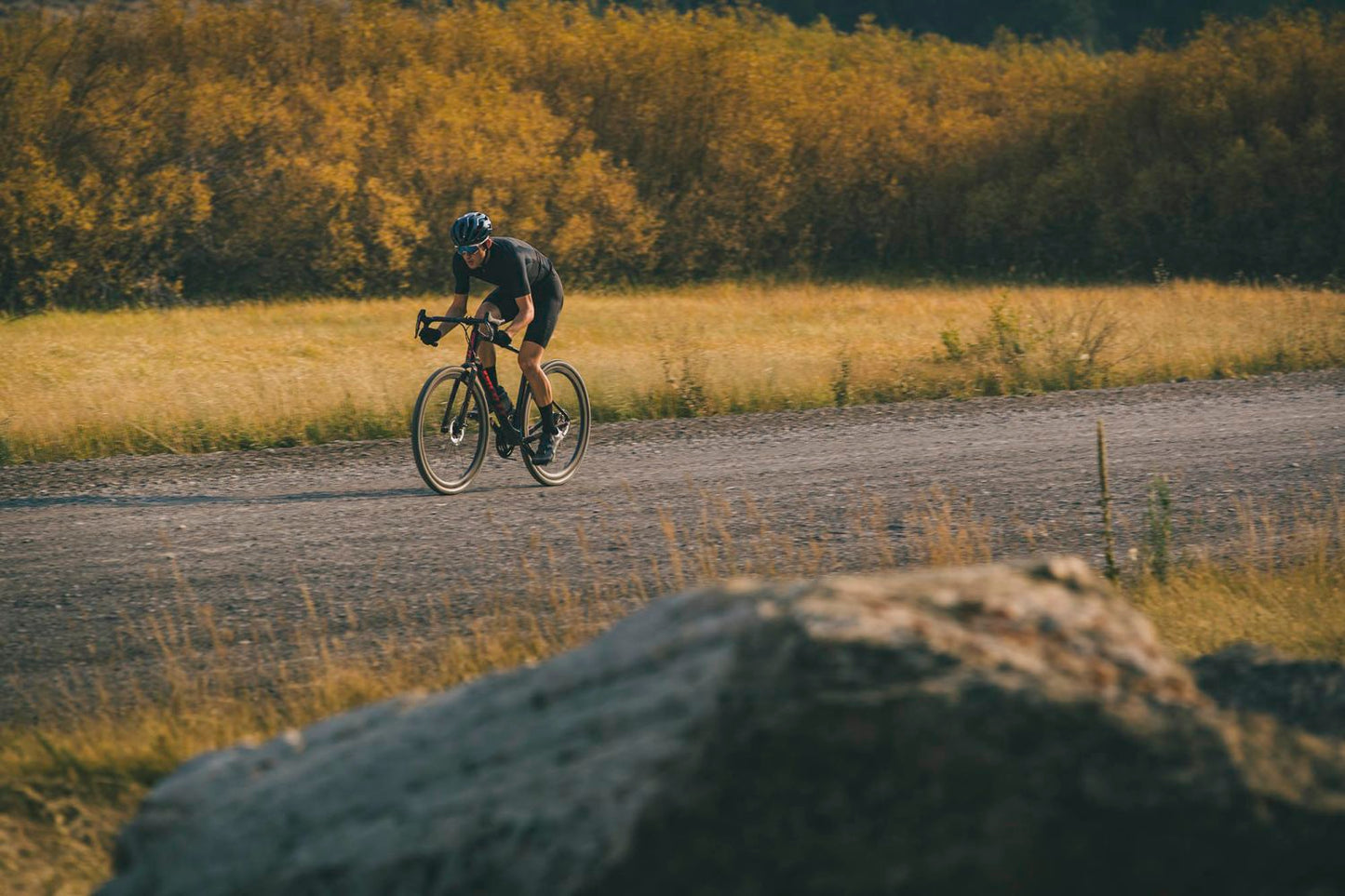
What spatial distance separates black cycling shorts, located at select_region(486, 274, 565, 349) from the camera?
9.62 m

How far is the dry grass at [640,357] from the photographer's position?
40.2ft

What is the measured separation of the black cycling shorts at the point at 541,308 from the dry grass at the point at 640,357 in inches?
120

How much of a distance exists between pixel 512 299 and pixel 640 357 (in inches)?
296

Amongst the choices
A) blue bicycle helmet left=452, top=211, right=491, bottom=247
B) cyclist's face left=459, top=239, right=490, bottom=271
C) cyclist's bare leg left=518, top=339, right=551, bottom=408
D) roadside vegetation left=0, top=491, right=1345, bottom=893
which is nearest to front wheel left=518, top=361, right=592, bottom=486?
cyclist's bare leg left=518, top=339, right=551, bottom=408

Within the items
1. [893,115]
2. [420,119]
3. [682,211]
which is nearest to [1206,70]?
[893,115]

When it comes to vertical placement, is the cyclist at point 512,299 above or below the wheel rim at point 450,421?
above

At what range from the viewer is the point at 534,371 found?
9.62m

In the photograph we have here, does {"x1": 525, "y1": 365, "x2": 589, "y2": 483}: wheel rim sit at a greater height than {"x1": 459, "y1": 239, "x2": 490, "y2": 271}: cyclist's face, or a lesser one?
lesser

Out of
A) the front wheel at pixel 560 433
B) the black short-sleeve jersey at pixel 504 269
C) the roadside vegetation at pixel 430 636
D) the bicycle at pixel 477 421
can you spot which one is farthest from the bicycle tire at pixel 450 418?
the roadside vegetation at pixel 430 636

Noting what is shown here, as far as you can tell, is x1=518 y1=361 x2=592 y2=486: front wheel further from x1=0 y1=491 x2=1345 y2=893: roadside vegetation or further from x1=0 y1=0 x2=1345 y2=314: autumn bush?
x1=0 y1=0 x2=1345 y2=314: autumn bush

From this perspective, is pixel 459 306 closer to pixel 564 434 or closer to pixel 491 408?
pixel 491 408

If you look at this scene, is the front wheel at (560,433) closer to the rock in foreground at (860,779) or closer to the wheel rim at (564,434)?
the wheel rim at (564,434)

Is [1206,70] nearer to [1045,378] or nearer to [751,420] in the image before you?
[1045,378]

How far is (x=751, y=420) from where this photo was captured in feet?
40.8
